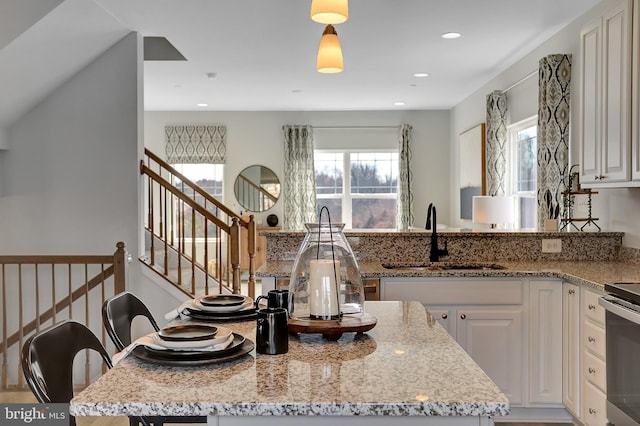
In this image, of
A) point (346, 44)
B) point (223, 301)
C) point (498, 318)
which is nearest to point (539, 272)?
point (498, 318)

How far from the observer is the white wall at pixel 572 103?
154 inches

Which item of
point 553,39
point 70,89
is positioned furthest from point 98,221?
point 553,39

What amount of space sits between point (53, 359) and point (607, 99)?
310 cm

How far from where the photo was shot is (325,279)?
172cm

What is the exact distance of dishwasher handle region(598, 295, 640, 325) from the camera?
95.7 inches

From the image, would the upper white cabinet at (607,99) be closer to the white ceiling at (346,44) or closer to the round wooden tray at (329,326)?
the white ceiling at (346,44)

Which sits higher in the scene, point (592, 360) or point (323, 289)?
point (323, 289)

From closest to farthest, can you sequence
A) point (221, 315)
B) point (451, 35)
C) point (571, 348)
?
point (221, 315)
point (571, 348)
point (451, 35)

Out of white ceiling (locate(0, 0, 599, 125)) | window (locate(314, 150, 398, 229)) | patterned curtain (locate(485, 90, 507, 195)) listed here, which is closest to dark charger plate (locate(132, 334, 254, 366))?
white ceiling (locate(0, 0, 599, 125))

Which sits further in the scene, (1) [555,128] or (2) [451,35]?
(2) [451,35]

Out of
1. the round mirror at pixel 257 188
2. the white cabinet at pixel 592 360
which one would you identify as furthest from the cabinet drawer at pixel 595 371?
the round mirror at pixel 257 188

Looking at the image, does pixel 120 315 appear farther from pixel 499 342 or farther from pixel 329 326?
pixel 499 342

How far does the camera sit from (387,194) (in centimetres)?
964

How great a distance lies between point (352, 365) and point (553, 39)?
14.5 feet
